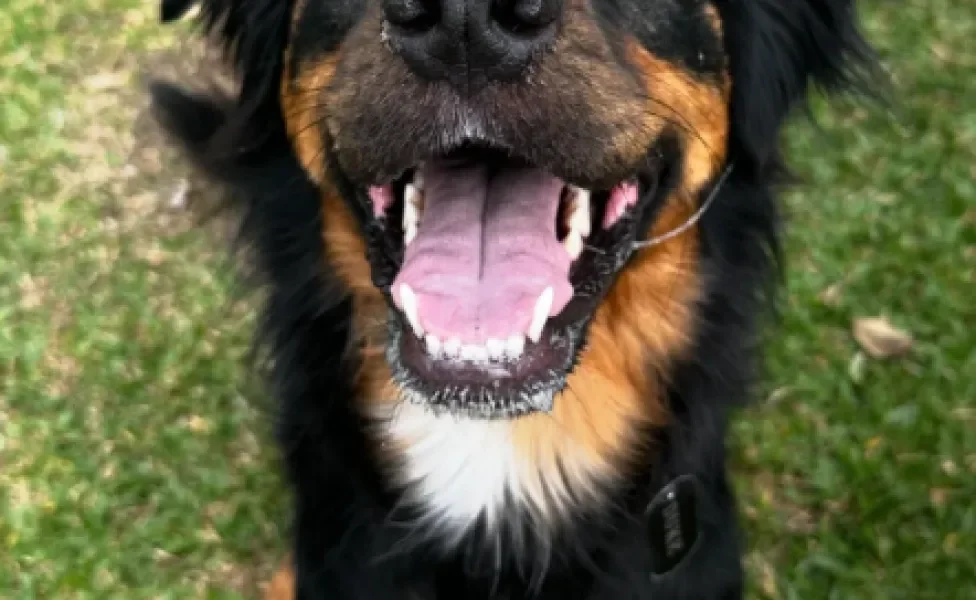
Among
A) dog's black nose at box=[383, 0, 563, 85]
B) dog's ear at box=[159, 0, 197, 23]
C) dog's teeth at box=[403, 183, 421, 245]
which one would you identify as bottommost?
dog's teeth at box=[403, 183, 421, 245]

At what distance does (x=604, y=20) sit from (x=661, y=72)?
0.21m

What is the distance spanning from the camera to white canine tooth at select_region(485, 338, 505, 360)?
188 centimetres

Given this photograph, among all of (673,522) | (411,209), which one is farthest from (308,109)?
(673,522)

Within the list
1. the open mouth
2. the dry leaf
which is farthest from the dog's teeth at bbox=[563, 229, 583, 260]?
the dry leaf

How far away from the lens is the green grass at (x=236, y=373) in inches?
127

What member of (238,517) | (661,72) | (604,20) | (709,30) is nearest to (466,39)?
(604,20)

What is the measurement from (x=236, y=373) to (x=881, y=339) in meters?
2.25

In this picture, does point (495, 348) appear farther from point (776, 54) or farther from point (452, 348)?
point (776, 54)

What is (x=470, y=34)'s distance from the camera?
1559mm

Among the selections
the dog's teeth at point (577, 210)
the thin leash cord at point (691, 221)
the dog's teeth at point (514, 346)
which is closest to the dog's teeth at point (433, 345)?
the dog's teeth at point (514, 346)

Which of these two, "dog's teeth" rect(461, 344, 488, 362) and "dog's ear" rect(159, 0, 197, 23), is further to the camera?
"dog's ear" rect(159, 0, 197, 23)

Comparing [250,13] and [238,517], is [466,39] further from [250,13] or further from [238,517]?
[238,517]

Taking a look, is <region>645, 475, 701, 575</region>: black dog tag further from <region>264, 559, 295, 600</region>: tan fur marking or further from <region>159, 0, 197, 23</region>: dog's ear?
<region>159, 0, 197, 23</region>: dog's ear

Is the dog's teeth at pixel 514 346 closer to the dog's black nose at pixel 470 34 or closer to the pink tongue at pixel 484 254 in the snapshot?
the pink tongue at pixel 484 254
